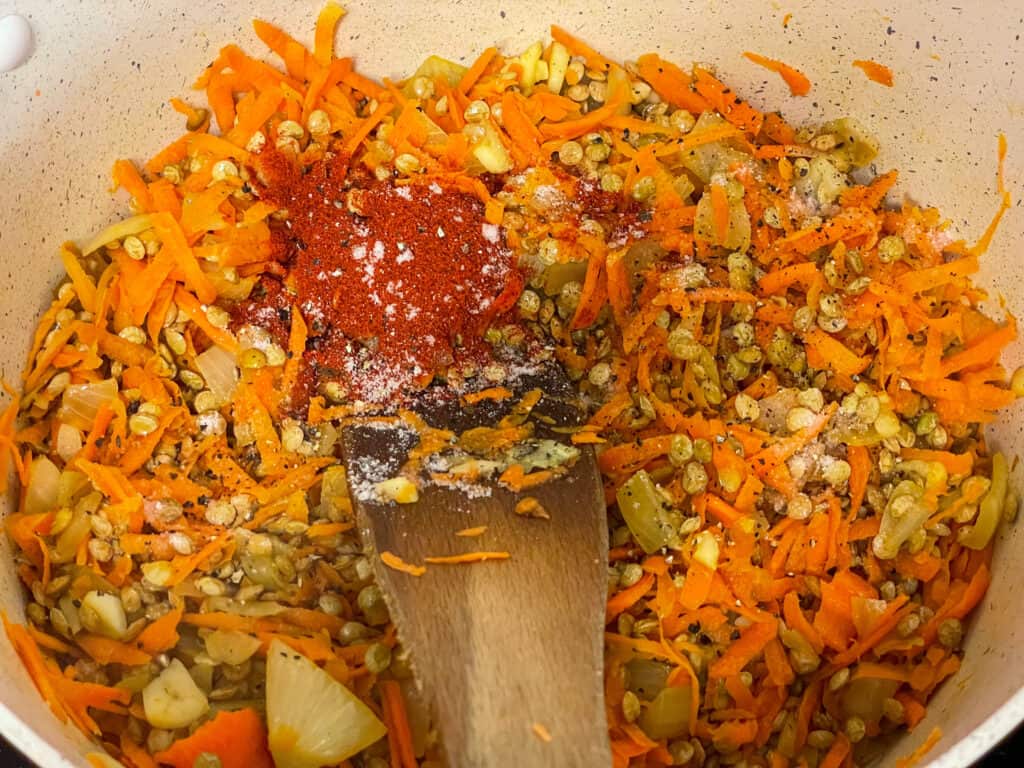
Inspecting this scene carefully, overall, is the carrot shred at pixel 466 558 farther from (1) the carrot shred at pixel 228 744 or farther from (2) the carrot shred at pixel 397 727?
(1) the carrot shred at pixel 228 744

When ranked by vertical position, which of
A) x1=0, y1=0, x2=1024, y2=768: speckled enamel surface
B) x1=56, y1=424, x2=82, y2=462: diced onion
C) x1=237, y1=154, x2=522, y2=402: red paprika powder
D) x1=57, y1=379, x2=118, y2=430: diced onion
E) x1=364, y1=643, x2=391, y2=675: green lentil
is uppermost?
x1=0, y1=0, x2=1024, y2=768: speckled enamel surface

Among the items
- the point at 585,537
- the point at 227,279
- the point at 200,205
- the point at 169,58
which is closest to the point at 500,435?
the point at 585,537

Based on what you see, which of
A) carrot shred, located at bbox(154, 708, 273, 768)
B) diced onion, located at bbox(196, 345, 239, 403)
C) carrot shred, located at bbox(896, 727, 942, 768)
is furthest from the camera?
diced onion, located at bbox(196, 345, 239, 403)

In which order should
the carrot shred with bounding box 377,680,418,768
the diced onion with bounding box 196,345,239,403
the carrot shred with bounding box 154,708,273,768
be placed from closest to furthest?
the carrot shred with bounding box 154,708,273,768
the carrot shred with bounding box 377,680,418,768
the diced onion with bounding box 196,345,239,403

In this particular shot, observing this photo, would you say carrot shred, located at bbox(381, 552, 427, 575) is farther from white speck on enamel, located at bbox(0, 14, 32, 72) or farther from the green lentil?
white speck on enamel, located at bbox(0, 14, 32, 72)

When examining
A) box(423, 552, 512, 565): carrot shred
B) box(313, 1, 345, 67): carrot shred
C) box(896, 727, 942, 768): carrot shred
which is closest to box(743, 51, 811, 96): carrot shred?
box(313, 1, 345, 67): carrot shred

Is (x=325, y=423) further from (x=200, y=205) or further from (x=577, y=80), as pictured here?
(x=577, y=80)

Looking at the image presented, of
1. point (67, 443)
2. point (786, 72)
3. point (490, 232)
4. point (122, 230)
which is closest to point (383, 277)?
point (490, 232)
